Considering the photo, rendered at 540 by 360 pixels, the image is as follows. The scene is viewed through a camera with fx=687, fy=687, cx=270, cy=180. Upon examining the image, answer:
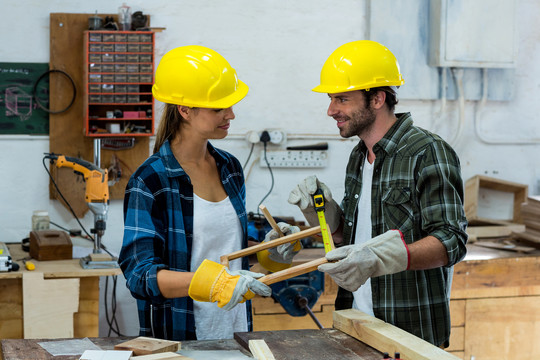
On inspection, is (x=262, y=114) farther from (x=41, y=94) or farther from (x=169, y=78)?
(x=169, y=78)

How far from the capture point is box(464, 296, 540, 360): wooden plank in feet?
11.4


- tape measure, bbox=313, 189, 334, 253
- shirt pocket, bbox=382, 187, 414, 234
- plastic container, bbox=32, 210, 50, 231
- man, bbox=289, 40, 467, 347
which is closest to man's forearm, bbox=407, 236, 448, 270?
man, bbox=289, 40, 467, 347

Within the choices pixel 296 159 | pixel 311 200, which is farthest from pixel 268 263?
pixel 296 159

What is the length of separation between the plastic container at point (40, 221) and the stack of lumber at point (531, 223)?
96.5 inches

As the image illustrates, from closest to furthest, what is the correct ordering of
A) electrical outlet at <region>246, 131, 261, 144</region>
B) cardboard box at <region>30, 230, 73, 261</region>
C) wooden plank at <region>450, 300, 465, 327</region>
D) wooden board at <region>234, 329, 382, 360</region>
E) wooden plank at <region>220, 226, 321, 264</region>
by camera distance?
wooden board at <region>234, 329, 382, 360</region>, wooden plank at <region>220, 226, 321, 264</region>, cardboard box at <region>30, 230, 73, 261</region>, wooden plank at <region>450, 300, 465, 327</region>, electrical outlet at <region>246, 131, 261, 144</region>

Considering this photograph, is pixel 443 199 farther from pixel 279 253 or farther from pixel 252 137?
pixel 252 137

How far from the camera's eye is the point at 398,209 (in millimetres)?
2055

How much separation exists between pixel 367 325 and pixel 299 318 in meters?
1.54

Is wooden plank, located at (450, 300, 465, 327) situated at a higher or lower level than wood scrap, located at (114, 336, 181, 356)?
lower

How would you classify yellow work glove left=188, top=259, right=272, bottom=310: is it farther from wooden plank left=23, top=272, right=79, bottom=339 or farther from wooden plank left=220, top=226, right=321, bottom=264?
wooden plank left=23, top=272, right=79, bottom=339

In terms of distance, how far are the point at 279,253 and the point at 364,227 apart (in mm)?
289

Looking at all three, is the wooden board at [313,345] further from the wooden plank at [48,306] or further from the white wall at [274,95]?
the white wall at [274,95]

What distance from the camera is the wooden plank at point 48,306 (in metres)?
2.95

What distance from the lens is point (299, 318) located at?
339 cm
